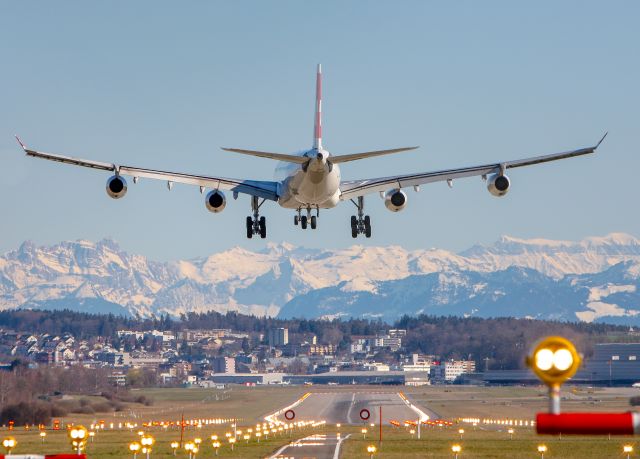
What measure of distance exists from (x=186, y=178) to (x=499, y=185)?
19.1 meters

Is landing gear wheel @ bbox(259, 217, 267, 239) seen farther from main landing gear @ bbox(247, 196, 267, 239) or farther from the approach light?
the approach light

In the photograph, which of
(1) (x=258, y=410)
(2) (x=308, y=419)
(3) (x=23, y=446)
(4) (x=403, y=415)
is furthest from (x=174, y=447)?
(1) (x=258, y=410)

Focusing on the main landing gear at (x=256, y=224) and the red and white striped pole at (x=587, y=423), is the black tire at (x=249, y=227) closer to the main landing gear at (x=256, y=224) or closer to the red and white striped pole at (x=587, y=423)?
the main landing gear at (x=256, y=224)

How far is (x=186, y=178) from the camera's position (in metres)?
78.8

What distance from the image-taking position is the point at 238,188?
81.4m

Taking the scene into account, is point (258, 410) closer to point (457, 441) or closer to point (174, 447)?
point (457, 441)

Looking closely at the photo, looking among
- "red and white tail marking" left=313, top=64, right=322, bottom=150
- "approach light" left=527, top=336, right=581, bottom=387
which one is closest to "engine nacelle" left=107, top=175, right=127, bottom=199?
"red and white tail marking" left=313, top=64, right=322, bottom=150

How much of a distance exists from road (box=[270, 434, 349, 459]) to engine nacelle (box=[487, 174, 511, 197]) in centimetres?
2376

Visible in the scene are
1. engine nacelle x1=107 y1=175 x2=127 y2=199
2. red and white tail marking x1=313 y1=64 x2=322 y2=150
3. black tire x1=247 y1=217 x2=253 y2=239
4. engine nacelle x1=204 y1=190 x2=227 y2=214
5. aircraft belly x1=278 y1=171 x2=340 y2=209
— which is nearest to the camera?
aircraft belly x1=278 y1=171 x2=340 y2=209

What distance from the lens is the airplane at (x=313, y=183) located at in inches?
2793

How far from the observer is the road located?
3533 inches

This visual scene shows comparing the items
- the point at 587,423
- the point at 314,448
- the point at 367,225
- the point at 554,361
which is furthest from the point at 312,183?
the point at 554,361

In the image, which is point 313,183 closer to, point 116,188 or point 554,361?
point 116,188

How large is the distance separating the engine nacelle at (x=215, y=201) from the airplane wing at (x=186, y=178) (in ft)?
5.48
